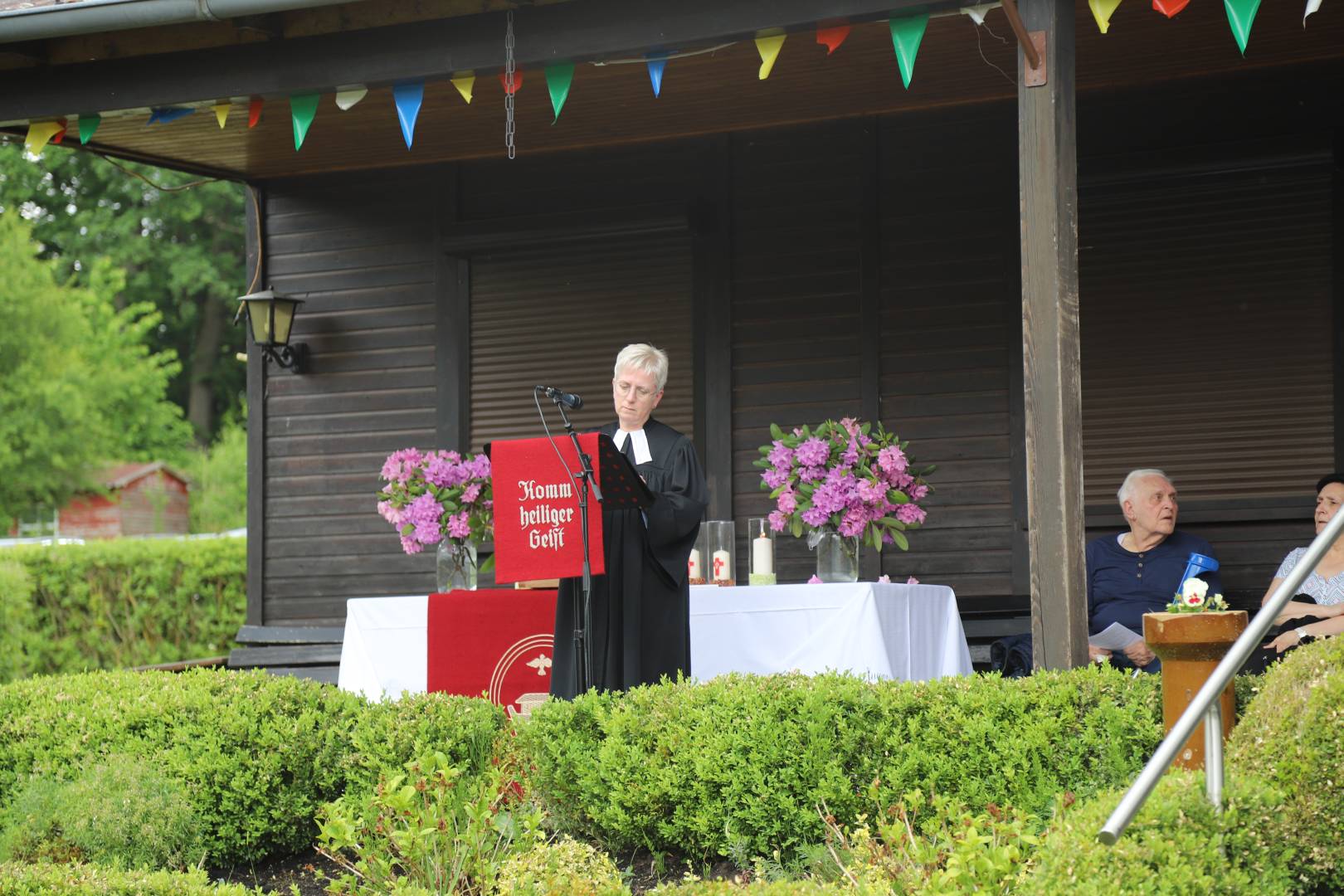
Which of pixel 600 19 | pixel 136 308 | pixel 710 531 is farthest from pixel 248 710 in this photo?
pixel 136 308

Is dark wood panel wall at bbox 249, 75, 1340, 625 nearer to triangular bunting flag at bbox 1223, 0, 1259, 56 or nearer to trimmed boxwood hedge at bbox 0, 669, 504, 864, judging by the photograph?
triangular bunting flag at bbox 1223, 0, 1259, 56

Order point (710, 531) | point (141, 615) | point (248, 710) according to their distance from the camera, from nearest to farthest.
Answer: point (248, 710) → point (710, 531) → point (141, 615)

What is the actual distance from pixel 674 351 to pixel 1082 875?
17.9 ft

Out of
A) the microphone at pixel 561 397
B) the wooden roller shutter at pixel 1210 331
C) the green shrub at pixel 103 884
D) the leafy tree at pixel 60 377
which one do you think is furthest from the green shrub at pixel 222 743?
the leafy tree at pixel 60 377

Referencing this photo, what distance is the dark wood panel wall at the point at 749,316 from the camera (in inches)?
299

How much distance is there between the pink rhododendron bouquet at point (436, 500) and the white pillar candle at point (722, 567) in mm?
1138

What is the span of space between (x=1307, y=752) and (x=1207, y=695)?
2.43ft

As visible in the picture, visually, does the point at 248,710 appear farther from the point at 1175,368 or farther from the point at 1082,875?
the point at 1175,368

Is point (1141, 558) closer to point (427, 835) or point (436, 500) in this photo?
point (436, 500)

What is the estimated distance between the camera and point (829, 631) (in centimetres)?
605

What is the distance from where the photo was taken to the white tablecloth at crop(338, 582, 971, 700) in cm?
597

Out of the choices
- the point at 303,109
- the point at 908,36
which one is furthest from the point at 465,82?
the point at 908,36

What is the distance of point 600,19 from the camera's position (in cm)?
579

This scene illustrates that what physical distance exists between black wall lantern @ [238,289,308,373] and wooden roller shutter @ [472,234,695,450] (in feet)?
3.75
